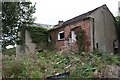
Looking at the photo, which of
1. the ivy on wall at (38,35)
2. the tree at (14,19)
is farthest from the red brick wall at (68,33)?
the tree at (14,19)

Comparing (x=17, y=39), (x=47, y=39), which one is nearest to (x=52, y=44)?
(x=47, y=39)

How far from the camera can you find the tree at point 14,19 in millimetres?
19406

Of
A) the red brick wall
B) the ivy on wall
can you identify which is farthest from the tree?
the red brick wall

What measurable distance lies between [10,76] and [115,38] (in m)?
15.3

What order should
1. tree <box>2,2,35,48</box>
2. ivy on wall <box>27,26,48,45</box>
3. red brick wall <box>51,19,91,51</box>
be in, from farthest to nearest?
ivy on wall <box>27,26,48,45</box> → tree <box>2,2,35,48</box> → red brick wall <box>51,19,91,51</box>

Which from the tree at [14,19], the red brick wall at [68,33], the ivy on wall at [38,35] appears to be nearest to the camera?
the red brick wall at [68,33]

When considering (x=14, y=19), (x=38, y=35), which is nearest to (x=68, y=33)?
(x=38, y=35)

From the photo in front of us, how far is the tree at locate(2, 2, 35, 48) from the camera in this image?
1941 cm

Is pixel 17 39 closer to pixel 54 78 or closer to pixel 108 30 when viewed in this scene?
pixel 108 30

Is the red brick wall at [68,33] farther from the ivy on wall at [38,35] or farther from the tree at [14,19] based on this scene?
the tree at [14,19]

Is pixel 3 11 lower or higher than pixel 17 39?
higher

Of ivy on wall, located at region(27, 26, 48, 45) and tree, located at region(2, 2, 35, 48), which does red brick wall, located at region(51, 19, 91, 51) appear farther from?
tree, located at region(2, 2, 35, 48)

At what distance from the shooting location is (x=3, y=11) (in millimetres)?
18938

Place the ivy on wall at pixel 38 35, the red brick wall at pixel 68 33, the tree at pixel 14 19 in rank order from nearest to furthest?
the red brick wall at pixel 68 33 → the tree at pixel 14 19 → the ivy on wall at pixel 38 35
